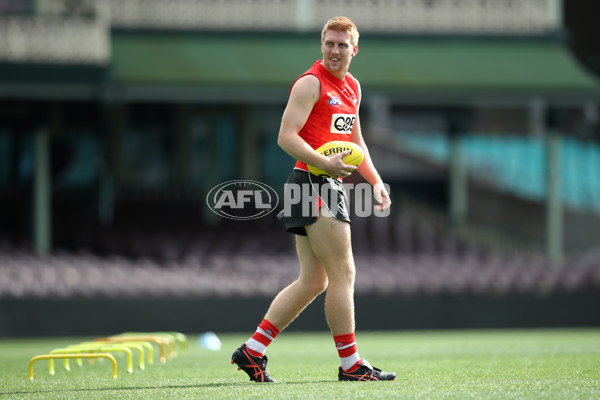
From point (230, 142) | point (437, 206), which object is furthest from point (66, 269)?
point (437, 206)

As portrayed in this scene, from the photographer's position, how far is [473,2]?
21.0 meters

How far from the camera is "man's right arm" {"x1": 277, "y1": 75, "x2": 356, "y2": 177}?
6.23 meters

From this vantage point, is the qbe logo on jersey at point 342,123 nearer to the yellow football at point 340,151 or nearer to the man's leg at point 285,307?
the yellow football at point 340,151

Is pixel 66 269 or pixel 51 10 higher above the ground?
pixel 51 10

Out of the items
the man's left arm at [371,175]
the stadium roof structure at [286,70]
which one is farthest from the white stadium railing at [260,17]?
the man's left arm at [371,175]

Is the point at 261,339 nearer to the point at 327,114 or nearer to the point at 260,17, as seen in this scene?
the point at 327,114

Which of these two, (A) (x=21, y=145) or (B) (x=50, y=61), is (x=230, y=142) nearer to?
(A) (x=21, y=145)

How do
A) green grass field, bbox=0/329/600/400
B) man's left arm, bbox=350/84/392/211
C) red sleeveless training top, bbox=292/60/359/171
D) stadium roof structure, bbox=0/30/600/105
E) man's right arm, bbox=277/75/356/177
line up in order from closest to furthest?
1. green grass field, bbox=0/329/600/400
2. man's right arm, bbox=277/75/356/177
3. red sleeveless training top, bbox=292/60/359/171
4. man's left arm, bbox=350/84/392/211
5. stadium roof structure, bbox=0/30/600/105

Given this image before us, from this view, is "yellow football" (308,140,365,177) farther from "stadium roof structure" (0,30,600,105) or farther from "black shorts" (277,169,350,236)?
"stadium roof structure" (0,30,600,105)

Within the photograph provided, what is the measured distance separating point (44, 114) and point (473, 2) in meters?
8.26

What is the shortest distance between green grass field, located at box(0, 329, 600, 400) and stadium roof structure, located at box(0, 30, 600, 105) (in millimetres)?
7060

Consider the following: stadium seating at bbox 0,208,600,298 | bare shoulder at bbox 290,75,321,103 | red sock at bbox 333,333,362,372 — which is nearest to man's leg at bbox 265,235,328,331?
red sock at bbox 333,333,362,372

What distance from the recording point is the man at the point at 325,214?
6.33m

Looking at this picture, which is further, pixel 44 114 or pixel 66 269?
pixel 44 114
